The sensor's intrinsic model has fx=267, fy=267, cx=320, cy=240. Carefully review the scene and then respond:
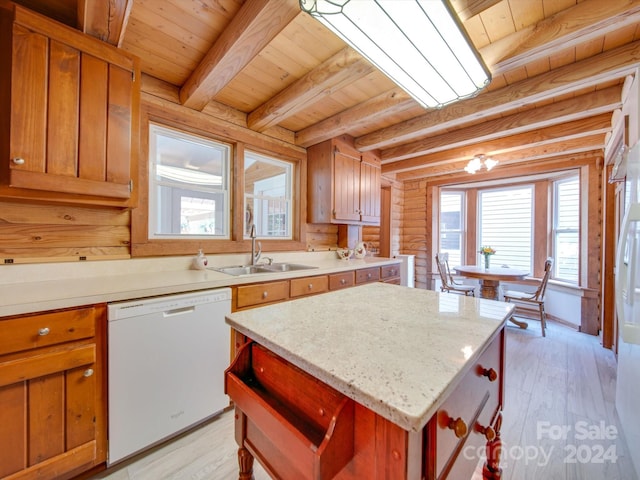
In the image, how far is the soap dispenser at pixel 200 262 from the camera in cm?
220

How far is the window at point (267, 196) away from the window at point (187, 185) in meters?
0.28

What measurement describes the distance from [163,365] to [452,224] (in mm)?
5115

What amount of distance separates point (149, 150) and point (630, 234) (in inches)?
123

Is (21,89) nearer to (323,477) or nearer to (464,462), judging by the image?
(323,477)

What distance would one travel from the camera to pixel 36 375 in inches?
46.1

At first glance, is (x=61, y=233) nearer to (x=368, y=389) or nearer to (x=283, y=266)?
(x=283, y=266)

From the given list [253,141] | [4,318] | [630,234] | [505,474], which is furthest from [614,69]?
[4,318]

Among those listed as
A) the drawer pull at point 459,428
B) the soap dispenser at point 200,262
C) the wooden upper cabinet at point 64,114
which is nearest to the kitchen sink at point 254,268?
the soap dispenser at point 200,262

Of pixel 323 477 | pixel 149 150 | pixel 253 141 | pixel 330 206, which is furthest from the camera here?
pixel 330 206

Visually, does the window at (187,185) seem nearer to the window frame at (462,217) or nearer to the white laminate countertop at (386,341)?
the white laminate countertop at (386,341)

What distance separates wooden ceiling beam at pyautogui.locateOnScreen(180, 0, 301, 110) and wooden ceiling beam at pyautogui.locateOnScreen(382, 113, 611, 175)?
10.1 ft

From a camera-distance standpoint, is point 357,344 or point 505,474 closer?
point 357,344

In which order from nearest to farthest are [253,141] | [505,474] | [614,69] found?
[505,474] < [614,69] < [253,141]

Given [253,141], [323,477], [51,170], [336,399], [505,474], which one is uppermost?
[253,141]
